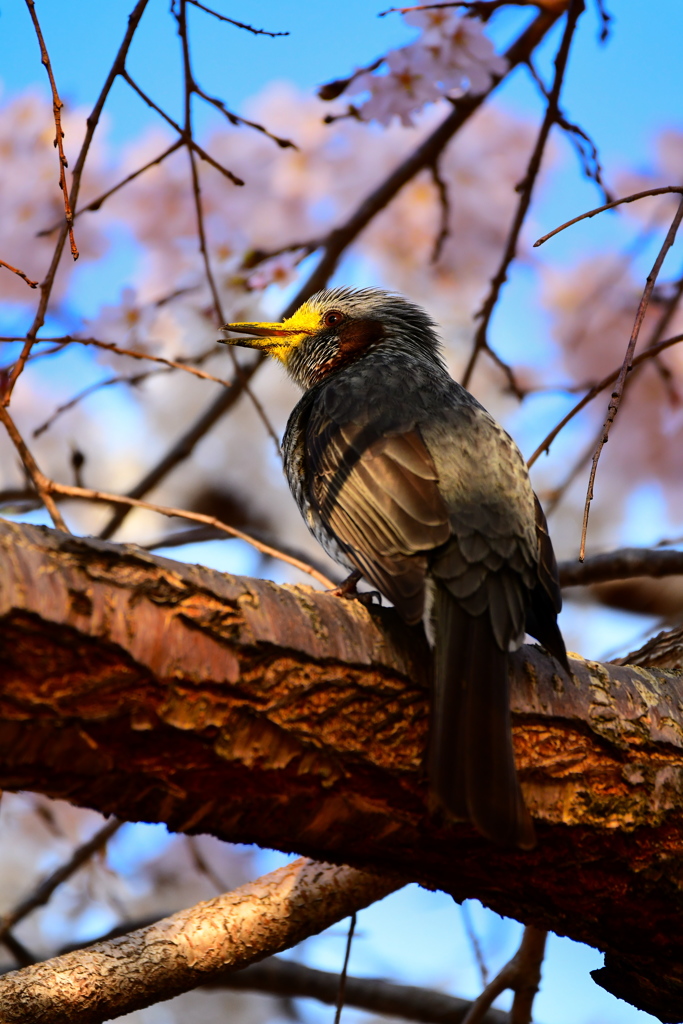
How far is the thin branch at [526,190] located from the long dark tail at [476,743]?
1802 mm

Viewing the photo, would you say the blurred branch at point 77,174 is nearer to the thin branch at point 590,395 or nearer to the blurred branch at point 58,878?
the thin branch at point 590,395

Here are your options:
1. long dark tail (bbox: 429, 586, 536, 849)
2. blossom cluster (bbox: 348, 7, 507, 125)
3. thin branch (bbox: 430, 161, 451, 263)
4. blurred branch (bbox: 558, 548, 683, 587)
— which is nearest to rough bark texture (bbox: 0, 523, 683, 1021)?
long dark tail (bbox: 429, 586, 536, 849)

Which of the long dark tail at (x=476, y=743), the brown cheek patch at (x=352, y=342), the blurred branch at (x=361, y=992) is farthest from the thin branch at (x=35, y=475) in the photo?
the blurred branch at (x=361, y=992)

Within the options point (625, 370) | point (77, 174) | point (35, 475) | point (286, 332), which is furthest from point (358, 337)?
point (625, 370)

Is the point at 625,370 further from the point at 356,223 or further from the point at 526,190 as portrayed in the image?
the point at 356,223

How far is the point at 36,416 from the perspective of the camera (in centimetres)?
784

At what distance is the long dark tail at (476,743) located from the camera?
1807 millimetres

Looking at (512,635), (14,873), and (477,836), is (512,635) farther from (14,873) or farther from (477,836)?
(14,873)

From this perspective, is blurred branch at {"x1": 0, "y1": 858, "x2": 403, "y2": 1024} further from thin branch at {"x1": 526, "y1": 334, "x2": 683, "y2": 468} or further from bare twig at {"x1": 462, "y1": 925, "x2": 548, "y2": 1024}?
thin branch at {"x1": 526, "y1": 334, "x2": 683, "y2": 468}

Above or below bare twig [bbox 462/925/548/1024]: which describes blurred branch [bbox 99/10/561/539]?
above

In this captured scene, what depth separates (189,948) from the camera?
8.14 ft

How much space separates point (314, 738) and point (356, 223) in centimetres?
283

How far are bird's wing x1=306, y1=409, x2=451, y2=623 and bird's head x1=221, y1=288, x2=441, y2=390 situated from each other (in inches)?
36.1

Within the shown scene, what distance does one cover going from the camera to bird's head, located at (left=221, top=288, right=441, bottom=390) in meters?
3.64
